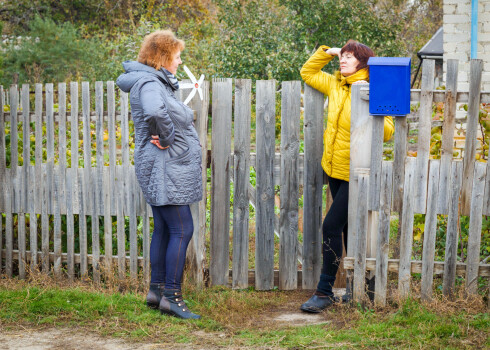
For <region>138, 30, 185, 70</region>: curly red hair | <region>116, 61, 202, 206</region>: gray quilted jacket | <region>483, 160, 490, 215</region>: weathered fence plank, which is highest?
<region>138, 30, 185, 70</region>: curly red hair

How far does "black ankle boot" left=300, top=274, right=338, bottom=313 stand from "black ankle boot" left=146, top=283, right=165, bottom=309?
3.24 feet

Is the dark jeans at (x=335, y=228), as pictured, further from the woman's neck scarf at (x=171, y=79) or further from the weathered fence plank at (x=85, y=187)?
the weathered fence plank at (x=85, y=187)

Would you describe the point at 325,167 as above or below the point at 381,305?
above

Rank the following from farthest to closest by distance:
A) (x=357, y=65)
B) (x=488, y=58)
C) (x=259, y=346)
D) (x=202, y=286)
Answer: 1. (x=488, y=58)
2. (x=202, y=286)
3. (x=357, y=65)
4. (x=259, y=346)

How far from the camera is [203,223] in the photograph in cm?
470

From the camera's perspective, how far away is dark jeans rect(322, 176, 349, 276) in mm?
4211

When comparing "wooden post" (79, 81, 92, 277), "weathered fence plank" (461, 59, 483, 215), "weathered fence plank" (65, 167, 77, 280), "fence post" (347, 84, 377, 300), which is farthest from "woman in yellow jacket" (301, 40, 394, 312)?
"weathered fence plank" (65, 167, 77, 280)

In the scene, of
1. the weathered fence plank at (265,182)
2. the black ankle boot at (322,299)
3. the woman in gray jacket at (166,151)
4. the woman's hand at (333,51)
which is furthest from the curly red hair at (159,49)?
the black ankle boot at (322,299)

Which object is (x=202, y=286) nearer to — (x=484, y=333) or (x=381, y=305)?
(x=381, y=305)

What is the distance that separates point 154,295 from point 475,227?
218 centimetres

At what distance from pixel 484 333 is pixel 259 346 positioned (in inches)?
51.8

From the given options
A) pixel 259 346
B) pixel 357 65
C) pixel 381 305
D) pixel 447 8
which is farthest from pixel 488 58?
pixel 259 346

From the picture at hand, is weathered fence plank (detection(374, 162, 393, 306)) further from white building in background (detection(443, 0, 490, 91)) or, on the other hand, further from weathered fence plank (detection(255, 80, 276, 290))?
white building in background (detection(443, 0, 490, 91))

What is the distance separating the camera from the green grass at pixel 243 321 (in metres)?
3.55
